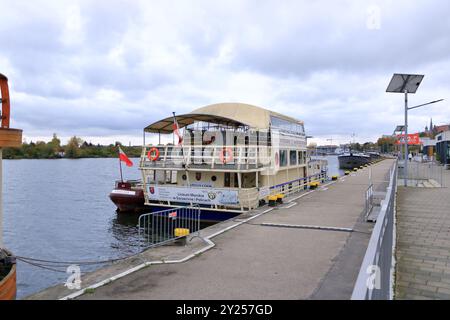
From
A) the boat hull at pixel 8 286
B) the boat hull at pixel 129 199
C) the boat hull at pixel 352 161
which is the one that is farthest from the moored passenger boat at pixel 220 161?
the boat hull at pixel 352 161

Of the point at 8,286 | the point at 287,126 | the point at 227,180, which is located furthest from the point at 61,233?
the point at 287,126

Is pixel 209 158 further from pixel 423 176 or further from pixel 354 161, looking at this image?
pixel 354 161

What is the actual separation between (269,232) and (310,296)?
467cm

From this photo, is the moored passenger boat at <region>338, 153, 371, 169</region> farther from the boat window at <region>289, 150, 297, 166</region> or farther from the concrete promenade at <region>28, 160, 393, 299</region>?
the concrete promenade at <region>28, 160, 393, 299</region>

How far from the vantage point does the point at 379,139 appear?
600 ft

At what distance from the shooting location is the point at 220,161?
17.8 m

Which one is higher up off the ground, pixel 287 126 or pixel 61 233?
pixel 287 126

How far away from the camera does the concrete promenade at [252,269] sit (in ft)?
19.2

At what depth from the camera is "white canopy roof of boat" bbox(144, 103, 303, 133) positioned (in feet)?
65.6

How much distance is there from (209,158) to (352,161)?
63340 mm

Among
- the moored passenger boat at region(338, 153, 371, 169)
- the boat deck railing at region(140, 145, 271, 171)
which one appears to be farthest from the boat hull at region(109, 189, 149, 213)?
the moored passenger boat at region(338, 153, 371, 169)
